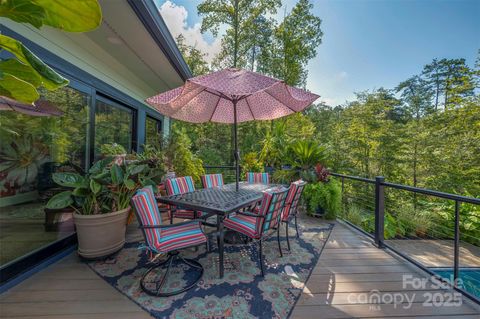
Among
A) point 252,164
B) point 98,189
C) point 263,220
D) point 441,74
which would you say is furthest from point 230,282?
point 441,74

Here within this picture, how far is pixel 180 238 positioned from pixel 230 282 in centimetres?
69

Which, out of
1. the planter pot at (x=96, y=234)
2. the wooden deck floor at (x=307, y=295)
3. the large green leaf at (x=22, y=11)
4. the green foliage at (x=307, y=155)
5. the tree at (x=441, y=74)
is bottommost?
the wooden deck floor at (x=307, y=295)

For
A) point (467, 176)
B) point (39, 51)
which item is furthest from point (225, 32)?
point (467, 176)

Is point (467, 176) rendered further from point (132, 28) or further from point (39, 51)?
point (39, 51)

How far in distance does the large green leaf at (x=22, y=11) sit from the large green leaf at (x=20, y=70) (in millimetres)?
145

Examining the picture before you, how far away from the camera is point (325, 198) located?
403 cm

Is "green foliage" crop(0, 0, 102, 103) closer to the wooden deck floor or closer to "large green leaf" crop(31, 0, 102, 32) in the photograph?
"large green leaf" crop(31, 0, 102, 32)

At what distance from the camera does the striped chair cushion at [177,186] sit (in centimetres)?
295

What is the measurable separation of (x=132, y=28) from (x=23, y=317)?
303 cm

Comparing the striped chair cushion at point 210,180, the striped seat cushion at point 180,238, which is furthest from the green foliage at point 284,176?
the striped seat cushion at point 180,238

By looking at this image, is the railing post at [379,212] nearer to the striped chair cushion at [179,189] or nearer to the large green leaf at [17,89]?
the striped chair cushion at [179,189]

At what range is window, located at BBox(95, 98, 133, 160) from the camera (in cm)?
309

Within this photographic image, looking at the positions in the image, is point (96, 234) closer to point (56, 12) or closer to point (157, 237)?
point (157, 237)

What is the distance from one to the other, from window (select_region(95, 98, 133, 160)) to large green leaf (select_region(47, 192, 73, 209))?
1002 mm
